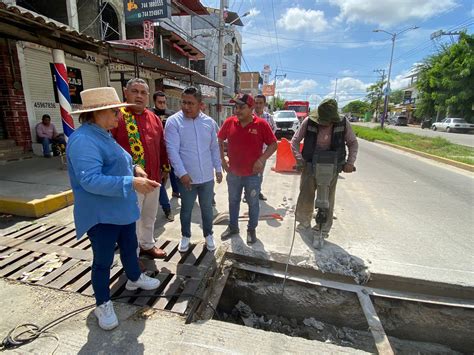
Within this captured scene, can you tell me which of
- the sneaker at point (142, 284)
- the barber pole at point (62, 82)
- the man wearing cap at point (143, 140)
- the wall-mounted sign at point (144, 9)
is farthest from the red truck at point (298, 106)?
the sneaker at point (142, 284)

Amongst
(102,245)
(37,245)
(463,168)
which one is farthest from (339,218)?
(463,168)

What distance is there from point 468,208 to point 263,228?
4.19 m

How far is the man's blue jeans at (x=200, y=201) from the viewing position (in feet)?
9.82

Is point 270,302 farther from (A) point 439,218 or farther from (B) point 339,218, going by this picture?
(A) point 439,218

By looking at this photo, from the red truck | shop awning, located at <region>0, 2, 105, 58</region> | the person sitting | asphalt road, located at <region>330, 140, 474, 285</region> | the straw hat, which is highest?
shop awning, located at <region>0, 2, 105, 58</region>

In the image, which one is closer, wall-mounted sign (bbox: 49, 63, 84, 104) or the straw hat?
the straw hat

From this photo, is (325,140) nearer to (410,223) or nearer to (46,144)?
(410,223)

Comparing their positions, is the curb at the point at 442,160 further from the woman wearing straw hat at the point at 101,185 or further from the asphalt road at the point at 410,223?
the woman wearing straw hat at the point at 101,185

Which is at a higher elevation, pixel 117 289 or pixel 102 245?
pixel 102 245

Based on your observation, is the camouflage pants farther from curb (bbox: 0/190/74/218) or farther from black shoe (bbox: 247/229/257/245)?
curb (bbox: 0/190/74/218)

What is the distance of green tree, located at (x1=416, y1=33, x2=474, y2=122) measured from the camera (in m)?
28.1

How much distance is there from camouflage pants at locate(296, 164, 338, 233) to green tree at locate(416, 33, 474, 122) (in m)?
33.7

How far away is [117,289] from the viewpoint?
97.1 inches

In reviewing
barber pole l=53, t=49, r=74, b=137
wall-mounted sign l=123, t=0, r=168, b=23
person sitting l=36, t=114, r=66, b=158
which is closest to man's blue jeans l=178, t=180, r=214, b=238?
barber pole l=53, t=49, r=74, b=137
